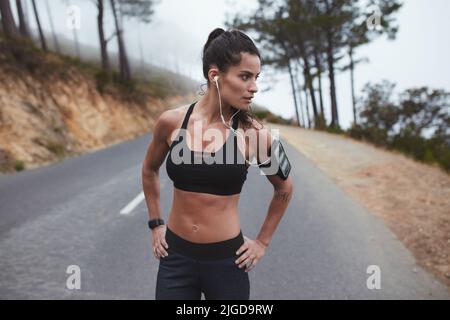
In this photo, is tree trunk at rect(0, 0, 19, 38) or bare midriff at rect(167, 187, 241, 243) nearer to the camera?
bare midriff at rect(167, 187, 241, 243)

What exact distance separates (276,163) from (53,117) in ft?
51.2

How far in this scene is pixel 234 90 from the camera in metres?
2.25

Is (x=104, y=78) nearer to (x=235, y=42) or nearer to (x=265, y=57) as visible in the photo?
(x=265, y=57)

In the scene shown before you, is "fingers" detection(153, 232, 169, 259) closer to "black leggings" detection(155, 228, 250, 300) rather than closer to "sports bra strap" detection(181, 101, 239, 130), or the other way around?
"black leggings" detection(155, 228, 250, 300)

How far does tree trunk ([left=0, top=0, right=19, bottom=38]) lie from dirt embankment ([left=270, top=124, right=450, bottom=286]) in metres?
12.8

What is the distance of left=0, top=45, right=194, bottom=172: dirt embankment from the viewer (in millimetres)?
12805

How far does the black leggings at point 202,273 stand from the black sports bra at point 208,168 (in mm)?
339

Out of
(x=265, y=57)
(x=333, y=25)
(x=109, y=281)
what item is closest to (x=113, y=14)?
(x=265, y=57)

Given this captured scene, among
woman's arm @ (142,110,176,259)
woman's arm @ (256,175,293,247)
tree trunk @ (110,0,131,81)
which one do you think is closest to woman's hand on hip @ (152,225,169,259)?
woman's arm @ (142,110,176,259)

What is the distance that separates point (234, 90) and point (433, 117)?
Result: 125ft

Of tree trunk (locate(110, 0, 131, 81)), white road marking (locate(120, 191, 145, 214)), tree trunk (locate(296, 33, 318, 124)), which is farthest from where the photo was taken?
tree trunk (locate(296, 33, 318, 124))

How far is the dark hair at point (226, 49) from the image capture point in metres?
2.22

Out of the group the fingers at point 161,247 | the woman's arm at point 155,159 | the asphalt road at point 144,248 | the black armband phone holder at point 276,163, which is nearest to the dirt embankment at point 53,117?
the asphalt road at point 144,248

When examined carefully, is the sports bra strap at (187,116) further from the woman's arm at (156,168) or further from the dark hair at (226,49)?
the dark hair at (226,49)
